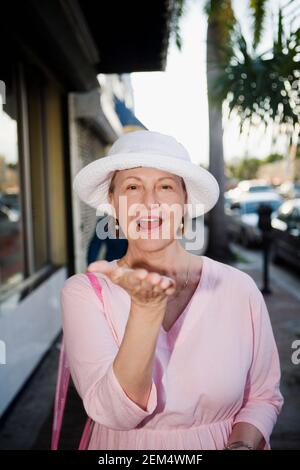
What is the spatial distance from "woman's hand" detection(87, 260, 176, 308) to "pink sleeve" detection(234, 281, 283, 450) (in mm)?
573

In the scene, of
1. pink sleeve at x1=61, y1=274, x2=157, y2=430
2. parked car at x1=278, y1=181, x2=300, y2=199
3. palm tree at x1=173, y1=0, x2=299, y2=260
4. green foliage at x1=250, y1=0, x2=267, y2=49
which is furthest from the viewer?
parked car at x1=278, y1=181, x2=300, y2=199

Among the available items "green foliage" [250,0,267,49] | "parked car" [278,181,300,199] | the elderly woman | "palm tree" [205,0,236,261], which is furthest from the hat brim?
"parked car" [278,181,300,199]

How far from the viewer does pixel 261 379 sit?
1.45m

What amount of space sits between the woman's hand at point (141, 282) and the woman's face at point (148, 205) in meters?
0.30

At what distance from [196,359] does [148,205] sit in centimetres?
44

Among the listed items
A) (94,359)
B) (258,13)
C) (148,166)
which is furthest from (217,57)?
(94,359)

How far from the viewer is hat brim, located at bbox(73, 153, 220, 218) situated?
126 cm

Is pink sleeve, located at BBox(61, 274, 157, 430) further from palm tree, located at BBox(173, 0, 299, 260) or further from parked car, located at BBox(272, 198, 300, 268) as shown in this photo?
parked car, located at BBox(272, 198, 300, 268)

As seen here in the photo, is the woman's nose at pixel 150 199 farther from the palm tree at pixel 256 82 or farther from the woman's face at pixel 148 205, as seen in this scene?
the palm tree at pixel 256 82

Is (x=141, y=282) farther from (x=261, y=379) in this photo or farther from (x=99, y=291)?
(x=261, y=379)

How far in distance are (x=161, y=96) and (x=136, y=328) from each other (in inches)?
37.1

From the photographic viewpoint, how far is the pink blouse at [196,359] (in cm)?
126

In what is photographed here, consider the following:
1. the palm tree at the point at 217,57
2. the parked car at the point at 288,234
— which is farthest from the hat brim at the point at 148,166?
the parked car at the point at 288,234

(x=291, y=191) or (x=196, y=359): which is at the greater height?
(x=291, y=191)
